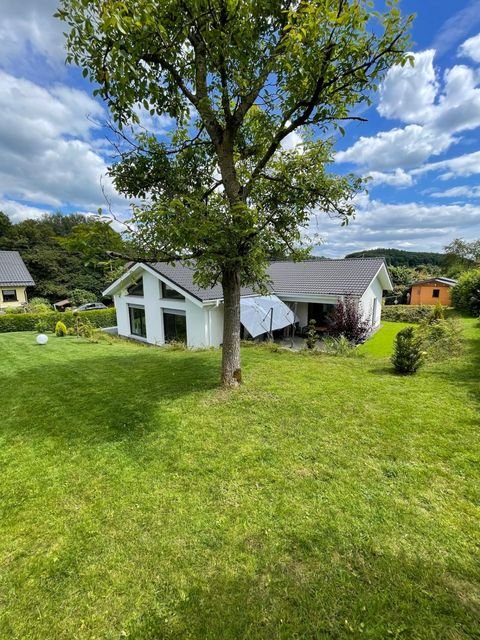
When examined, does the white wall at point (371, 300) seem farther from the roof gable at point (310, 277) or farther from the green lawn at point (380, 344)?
the green lawn at point (380, 344)

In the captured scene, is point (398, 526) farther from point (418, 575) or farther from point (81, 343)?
point (81, 343)

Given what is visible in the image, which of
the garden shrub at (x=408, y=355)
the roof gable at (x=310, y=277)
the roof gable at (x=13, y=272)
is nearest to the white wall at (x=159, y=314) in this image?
the roof gable at (x=310, y=277)

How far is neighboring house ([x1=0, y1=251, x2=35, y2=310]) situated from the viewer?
33969 mm

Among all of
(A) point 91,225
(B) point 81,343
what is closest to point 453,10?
(A) point 91,225

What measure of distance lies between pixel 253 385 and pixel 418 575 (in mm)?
4697

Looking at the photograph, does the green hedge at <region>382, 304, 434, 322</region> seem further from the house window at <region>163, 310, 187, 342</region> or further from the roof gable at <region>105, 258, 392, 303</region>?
the house window at <region>163, 310, 187, 342</region>

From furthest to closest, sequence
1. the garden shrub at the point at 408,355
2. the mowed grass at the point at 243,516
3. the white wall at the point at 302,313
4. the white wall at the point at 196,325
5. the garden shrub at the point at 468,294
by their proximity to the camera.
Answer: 1. the white wall at the point at 302,313
2. the garden shrub at the point at 468,294
3. the white wall at the point at 196,325
4. the garden shrub at the point at 408,355
5. the mowed grass at the point at 243,516

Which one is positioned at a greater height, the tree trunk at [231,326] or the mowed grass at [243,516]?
the tree trunk at [231,326]

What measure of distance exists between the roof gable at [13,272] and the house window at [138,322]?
75.6 ft

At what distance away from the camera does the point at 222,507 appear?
338 cm

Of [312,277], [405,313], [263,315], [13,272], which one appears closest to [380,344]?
[312,277]

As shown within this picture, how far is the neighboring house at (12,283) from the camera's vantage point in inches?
1337

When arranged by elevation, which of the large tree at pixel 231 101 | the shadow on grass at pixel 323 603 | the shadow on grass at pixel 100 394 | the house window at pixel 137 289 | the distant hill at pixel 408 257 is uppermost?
the distant hill at pixel 408 257

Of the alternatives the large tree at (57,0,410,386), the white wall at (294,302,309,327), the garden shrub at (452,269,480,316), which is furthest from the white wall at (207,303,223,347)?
the garden shrub at (452,269,480,316)
